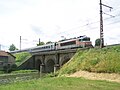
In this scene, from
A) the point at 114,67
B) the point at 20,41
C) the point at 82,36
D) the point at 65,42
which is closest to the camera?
the point at 114,67

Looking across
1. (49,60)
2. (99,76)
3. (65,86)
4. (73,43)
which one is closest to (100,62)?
(99,76)

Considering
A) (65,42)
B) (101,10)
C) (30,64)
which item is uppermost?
(101,10)

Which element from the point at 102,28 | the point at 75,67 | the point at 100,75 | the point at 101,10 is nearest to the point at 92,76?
the point at 100,75

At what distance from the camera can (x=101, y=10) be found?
113 ft

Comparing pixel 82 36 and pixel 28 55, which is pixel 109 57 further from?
pixel 28 55

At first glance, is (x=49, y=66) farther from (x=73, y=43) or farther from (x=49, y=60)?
(x=73, y=43)

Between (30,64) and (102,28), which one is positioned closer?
(102,28)

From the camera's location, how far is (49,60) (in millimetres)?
65875

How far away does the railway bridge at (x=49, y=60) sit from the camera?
2098 inches

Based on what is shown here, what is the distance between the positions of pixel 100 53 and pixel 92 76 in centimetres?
605

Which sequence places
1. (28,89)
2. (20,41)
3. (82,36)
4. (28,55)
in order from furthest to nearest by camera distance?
(20,41), (28,55), (82,36), (28,89)

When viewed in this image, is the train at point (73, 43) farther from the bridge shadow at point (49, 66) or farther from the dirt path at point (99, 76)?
the dirt path at point (99, 76)

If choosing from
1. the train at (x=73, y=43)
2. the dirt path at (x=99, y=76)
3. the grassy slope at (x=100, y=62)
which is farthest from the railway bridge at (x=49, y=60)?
the dirt path at (x=99, y=76)

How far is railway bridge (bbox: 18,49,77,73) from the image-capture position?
53287mm
